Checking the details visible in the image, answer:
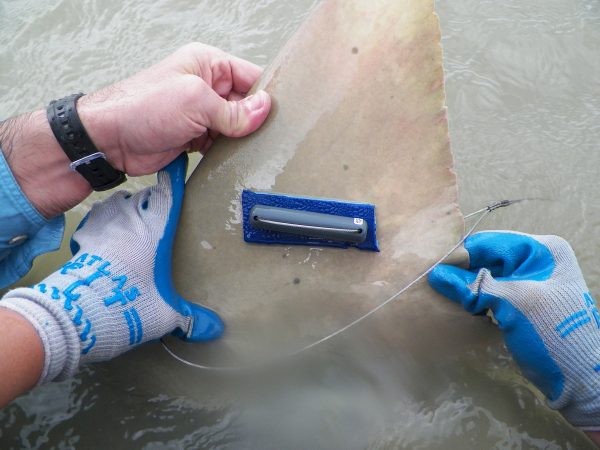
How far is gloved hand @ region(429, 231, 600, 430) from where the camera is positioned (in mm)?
1366

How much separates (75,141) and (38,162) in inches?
5.6

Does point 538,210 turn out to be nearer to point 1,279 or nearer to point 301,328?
point 301,328

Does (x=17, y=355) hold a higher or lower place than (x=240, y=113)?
lower

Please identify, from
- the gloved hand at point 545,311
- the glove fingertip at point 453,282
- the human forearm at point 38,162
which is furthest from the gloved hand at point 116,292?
the gloved hand at point 545,311

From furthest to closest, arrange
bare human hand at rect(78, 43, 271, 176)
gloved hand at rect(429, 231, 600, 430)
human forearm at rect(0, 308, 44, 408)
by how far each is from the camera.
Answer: bare human hand at rect(78, 43, 271, 176) → gloved hand at rect(429, 231, 600, 430) → human forearm at rect(0, 308, 44, 408)

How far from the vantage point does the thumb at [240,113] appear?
4.79 ft

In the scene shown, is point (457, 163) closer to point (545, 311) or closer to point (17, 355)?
point (545, 311)

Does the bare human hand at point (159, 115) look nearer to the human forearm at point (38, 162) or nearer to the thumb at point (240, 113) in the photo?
the thumb at point (240, 113)

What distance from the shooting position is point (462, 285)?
1421 millimetres

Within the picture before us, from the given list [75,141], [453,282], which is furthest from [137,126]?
[453,282]

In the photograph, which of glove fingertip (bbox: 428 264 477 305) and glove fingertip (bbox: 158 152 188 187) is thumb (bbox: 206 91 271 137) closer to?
glove fingertip (bbox: 158 152 188 187)

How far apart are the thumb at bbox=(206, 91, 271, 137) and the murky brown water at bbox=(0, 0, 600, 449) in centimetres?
72

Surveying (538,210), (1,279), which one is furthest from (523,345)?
(1,279)

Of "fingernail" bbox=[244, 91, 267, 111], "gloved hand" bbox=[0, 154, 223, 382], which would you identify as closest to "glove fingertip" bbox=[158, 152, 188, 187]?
"gloved hand" bbox=[0, 154, 223, 382]
